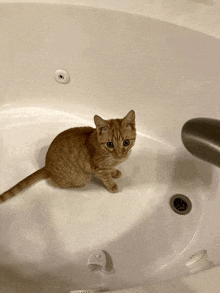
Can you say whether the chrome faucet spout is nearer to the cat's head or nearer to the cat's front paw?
the cat's head

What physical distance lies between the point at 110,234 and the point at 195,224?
0.36 metres

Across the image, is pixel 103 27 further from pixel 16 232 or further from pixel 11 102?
pixel 16 232

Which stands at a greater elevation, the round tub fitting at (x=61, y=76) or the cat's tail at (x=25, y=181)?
the round tub fitting at (x=61, y=76)

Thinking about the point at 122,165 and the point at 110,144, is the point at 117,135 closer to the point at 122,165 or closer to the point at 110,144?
the point at 110,144

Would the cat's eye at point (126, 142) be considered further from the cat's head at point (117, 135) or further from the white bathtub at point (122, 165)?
the white bathtub at point (122, 165)

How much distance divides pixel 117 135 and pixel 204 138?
1.77ft

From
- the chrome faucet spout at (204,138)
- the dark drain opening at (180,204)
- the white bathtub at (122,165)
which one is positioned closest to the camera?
the chrome faucet spout at (204,138)

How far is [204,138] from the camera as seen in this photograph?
1.11ft

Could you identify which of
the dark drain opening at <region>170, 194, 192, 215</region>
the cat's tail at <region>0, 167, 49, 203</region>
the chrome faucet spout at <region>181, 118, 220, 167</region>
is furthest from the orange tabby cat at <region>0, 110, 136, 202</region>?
the chrome faucet spout at <region>181, 118, 220, 167</region>

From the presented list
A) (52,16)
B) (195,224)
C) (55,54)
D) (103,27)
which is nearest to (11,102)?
(55,54)

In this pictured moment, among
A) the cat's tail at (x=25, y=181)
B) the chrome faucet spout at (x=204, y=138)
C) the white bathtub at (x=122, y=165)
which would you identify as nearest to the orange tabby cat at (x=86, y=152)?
the cat's tail at (x=25, y=181)

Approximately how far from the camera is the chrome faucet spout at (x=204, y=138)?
0.33m

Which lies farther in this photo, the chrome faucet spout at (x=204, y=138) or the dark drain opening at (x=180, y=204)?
the dark drain opening at (x=180, y=204)

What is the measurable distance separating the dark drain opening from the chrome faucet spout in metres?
0.79
